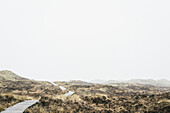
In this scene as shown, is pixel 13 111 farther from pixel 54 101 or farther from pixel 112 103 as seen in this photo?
pixel 112 103

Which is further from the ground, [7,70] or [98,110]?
[7,70]

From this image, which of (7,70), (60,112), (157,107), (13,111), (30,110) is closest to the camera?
(13,111)

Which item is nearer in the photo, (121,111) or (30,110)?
(30,110)

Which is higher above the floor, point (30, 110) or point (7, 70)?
point (7, 70)

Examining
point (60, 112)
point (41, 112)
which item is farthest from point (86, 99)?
point (41, 112)

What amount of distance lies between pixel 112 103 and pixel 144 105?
4.28m

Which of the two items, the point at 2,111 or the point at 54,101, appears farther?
the point at 54,101

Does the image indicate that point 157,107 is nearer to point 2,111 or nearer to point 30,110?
point 30,110

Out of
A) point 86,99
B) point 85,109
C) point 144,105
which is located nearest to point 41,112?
point 85,109

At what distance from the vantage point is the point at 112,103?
65.1 ft

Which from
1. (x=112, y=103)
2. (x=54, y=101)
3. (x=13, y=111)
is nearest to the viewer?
(x=13, y=111)

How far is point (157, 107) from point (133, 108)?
2.82m

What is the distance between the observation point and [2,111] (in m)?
12.3

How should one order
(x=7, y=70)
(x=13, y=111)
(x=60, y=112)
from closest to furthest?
(x=13, y=111), (x=60, y=112), (x=7, y=70)
